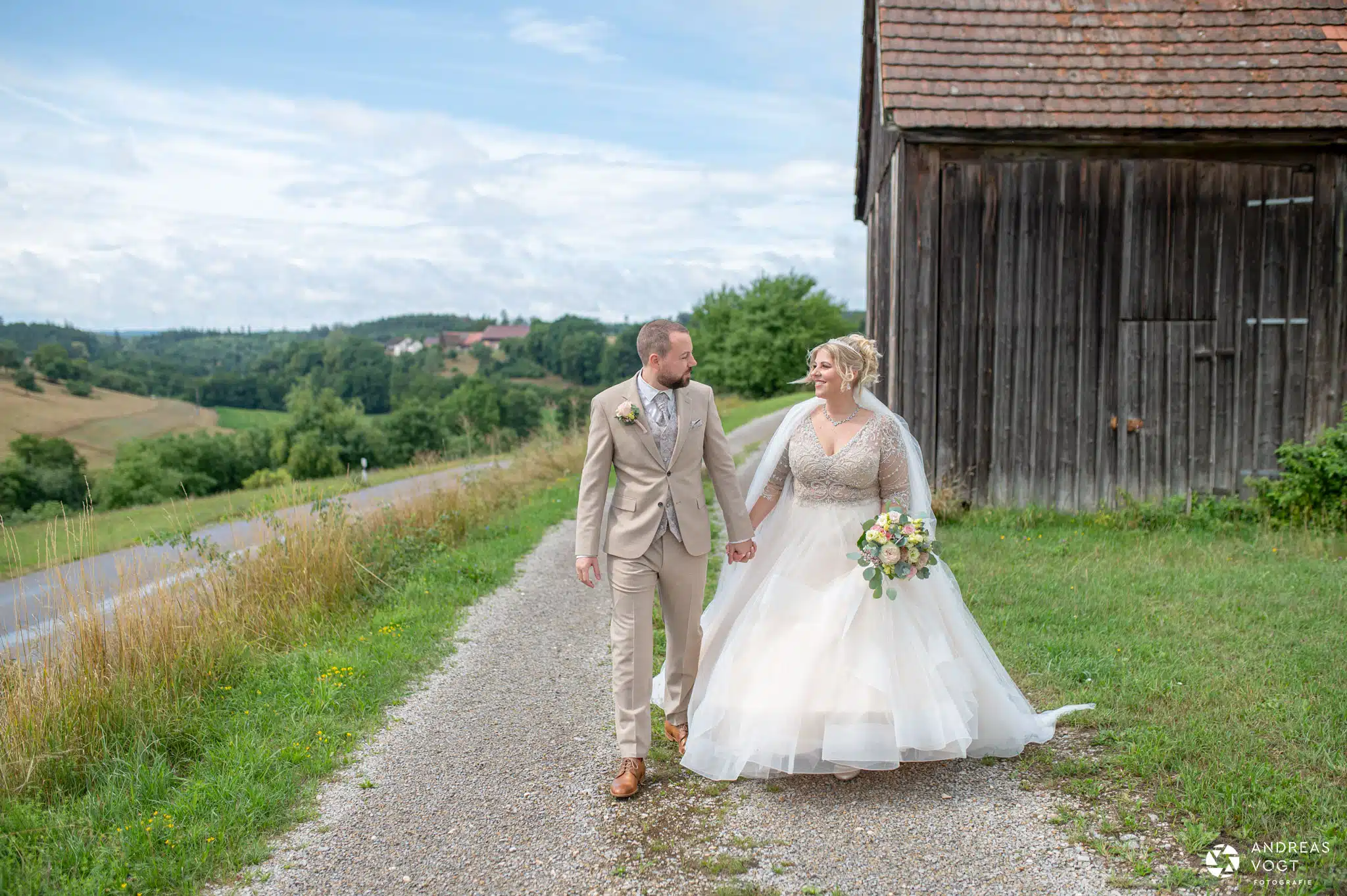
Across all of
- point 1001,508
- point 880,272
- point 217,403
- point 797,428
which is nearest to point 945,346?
point 1001,508

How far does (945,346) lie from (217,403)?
62.4m

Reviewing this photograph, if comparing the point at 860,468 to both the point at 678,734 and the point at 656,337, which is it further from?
the point at 678,734

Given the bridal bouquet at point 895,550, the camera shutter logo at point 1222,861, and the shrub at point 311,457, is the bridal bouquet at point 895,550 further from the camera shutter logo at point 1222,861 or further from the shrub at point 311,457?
the shrub at point 311,457

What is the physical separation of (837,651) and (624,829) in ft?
4.14

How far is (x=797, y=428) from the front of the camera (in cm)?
508

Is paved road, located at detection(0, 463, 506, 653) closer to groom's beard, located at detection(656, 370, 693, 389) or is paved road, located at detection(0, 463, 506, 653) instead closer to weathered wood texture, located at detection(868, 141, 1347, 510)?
groom's beard, located at detection(656, 370, 693, 389)

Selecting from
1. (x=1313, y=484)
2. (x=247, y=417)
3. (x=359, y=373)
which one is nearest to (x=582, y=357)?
(x=359, y=373)

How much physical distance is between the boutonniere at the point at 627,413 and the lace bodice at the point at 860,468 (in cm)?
101

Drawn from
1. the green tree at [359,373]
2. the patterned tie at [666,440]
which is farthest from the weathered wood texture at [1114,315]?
the green tree at [359,373]

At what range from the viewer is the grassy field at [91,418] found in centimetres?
3897

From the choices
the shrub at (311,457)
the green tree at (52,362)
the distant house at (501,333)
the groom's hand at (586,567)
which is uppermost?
the distant house at (501,333)

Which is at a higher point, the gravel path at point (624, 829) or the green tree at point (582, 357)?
the green tree at point (582, 357)

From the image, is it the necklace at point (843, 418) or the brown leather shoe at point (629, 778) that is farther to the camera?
the necklace at point (843, 418)

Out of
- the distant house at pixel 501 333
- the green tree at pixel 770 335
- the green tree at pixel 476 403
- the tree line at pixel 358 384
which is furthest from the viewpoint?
the distant house at pixel 501 333
